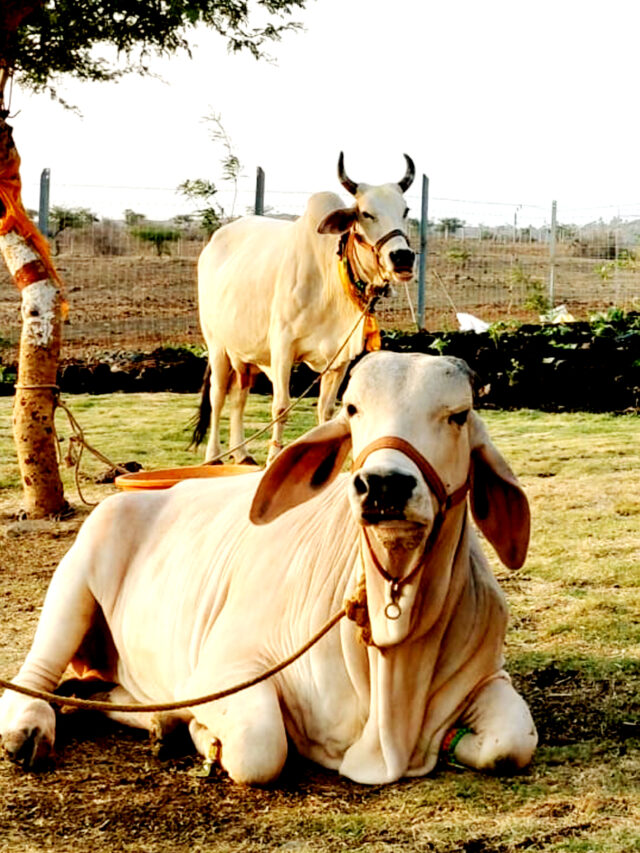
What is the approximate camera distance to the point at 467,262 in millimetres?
22500

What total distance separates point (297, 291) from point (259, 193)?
6607 mm

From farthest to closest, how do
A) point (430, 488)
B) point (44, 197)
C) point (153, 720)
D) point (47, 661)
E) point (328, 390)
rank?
point (44, 197), point (328, 390), point (47, 661), point (153, 720), point (430, 488)

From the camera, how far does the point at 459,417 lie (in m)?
→ 3.54

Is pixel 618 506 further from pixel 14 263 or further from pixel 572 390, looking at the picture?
pixel 572 390

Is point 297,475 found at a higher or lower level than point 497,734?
higher

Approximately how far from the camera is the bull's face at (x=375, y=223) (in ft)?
29.1

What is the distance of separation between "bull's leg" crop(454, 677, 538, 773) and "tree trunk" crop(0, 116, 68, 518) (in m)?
4.93

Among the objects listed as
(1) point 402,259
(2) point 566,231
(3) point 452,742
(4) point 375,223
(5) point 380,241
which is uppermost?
(2) point 566,231

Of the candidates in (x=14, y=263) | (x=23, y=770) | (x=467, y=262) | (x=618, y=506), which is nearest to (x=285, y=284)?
(x=14, y=263)

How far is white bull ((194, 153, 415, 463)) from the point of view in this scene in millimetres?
9062

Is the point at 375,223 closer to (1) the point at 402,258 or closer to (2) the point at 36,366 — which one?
(1) the point at 402,258

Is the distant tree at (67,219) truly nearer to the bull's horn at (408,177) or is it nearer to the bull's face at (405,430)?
the bull's horn at (408,177)

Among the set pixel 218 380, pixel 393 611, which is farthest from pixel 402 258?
pixel 393 611

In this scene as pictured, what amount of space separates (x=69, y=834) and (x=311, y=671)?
744 mm
